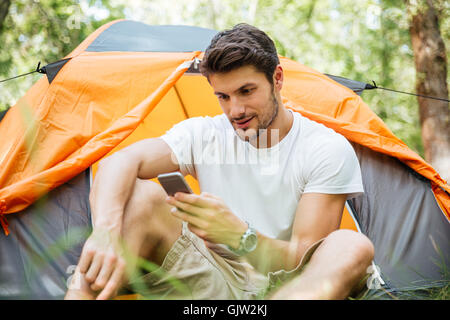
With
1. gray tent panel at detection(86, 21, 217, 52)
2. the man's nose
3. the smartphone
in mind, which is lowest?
the smartphone

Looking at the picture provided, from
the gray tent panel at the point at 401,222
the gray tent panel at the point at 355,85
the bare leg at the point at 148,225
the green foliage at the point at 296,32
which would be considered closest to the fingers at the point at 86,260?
the bare leg at the point at 148,225

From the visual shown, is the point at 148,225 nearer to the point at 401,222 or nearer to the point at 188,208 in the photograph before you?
the point at 188,208

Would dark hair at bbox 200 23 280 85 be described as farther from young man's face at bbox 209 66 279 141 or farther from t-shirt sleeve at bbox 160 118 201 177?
t-shirt sleeve at bbox 160 118 201 177

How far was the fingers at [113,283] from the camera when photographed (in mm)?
883

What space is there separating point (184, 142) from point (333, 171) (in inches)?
19.5

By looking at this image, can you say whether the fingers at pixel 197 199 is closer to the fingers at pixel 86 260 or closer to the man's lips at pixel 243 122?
the fingers at pixel 86 260

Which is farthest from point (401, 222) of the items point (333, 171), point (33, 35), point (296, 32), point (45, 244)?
point (296, 32)

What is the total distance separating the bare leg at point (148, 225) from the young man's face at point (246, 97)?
354 mm

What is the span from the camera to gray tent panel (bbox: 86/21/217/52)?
195cm

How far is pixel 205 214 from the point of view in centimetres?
94

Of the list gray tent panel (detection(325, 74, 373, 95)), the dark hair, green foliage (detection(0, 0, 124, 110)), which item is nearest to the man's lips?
the dark hair

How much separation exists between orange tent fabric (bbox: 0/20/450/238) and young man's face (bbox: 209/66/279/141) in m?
0.42

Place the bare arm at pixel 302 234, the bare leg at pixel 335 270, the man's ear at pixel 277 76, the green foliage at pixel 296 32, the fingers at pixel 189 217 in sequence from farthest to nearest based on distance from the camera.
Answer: the green foliage at pixel 296 32
the man's ear at pixel 277 76
the bare arm at pixel 302 234
the fingers at pixel 189 217
the bare leg at pixel 335 270

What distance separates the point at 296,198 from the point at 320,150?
17cm
